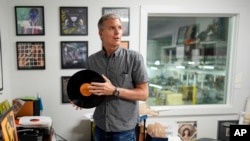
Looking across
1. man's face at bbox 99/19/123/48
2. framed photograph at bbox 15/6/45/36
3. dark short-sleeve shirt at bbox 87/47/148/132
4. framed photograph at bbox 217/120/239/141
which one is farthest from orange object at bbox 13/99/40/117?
framed photograph at bbox 217/120/239/141

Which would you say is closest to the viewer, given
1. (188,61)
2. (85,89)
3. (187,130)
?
(85,89)

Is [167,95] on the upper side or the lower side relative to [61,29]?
lower

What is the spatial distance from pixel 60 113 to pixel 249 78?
2.25 m

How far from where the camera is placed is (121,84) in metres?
1.18

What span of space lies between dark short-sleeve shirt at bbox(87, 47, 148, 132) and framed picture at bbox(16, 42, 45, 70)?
1.13 meters

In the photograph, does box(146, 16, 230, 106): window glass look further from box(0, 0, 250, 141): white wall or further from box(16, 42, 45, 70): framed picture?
box(16, 42, 45, 70): framed picture

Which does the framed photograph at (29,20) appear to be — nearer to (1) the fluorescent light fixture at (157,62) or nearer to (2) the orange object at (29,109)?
(2) the orange object at (29,109)

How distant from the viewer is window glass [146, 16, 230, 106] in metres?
2.45

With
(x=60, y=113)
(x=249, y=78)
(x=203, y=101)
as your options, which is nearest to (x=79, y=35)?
(x=60, y=113)

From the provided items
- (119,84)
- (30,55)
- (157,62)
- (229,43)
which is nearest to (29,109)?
(30,55)

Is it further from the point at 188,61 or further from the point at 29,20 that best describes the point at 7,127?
the point at 188,61

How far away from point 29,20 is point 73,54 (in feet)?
1.78

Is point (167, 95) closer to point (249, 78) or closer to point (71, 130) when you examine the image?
point (249, 78)

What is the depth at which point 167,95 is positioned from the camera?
97.8 inches
